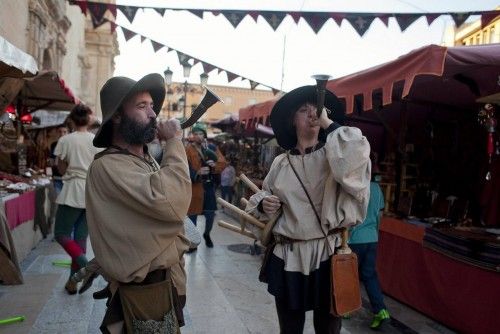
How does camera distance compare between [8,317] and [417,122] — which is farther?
[417,122]

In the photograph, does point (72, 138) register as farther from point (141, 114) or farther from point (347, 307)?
point (347, 307)

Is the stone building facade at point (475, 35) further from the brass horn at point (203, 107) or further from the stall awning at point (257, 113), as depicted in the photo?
the brass horn at point (203, 107)

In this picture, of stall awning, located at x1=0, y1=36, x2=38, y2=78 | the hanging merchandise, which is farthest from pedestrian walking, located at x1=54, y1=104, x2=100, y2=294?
the hanging merchandise

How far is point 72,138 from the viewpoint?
451 centimetres

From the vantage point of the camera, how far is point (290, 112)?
106 inches

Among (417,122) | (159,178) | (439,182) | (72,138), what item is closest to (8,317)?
(72,138)

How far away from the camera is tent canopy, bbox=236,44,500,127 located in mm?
3650

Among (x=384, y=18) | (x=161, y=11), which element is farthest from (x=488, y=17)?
(x=161, y=11)

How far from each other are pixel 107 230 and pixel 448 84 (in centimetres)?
486

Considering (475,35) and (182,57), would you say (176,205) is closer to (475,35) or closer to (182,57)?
(182,57)

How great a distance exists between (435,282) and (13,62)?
412 cm

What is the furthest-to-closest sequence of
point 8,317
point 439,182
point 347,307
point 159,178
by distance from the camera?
point 439,182 → point 8,317 → point 347,307 → point 159,178

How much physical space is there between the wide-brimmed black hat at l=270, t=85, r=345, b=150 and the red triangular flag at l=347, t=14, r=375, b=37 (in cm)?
435

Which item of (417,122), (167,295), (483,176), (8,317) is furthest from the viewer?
(417,122)
